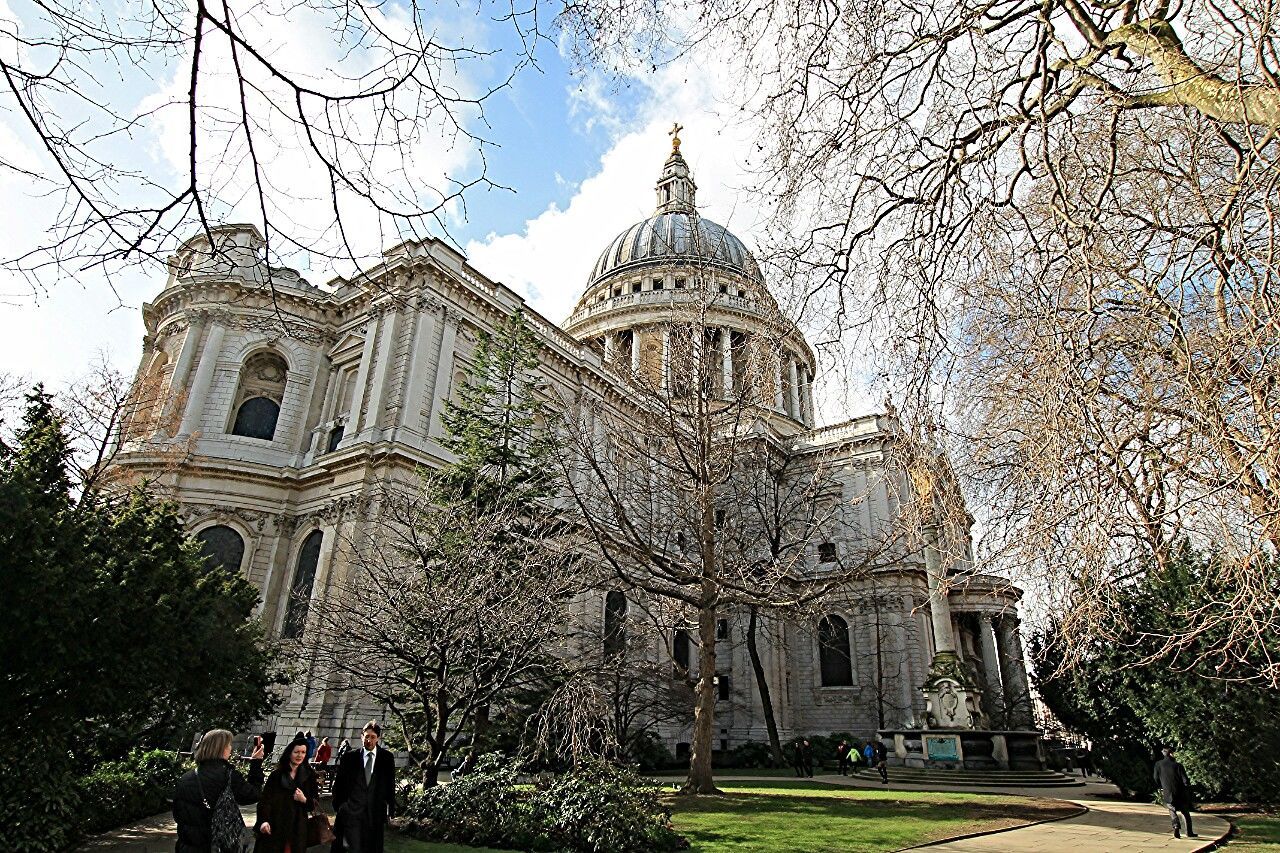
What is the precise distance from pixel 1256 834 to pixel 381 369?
2515 cm

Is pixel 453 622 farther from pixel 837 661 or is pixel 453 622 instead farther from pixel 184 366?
pixel 837 661

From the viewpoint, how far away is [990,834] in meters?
10.8

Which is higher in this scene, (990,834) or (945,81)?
(945,81)

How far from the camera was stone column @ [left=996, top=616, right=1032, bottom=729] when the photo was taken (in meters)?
32.6

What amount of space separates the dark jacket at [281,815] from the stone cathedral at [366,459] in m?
11.6

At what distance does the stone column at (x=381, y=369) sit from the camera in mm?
25562

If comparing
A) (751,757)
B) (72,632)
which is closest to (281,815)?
(72,632)

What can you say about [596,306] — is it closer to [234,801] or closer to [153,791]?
[153,791]

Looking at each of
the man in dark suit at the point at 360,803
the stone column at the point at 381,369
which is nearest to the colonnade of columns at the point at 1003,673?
the stone column at the point at 381,369

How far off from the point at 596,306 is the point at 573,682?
42634 mm

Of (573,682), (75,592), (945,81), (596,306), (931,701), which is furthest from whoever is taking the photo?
(596,306)

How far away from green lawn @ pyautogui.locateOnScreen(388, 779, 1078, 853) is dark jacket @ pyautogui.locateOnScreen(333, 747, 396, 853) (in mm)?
1709

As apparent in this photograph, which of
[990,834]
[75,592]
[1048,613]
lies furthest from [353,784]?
[990,834]

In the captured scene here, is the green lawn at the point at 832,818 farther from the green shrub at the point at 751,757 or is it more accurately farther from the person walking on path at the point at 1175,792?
the green shrub at the point at 751,757
